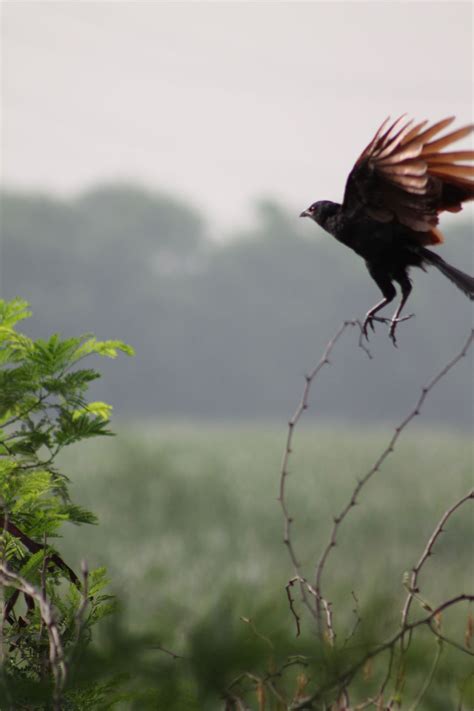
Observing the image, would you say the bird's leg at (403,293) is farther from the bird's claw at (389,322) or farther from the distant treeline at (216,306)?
the distant treeline at (216,306)

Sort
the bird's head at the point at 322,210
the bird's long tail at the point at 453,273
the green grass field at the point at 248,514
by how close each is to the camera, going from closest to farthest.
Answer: the bird's long tail at the point at 453,273, the bird's head at the point at 322,210, the green grass field at the point at 248,514

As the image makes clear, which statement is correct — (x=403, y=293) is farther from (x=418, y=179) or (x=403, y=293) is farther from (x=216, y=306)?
(x=216, y=306)

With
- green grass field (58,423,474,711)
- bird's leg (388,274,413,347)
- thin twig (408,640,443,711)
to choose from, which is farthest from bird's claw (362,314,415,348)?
green grass field (58,423,474,711)

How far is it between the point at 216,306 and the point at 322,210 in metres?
83.7

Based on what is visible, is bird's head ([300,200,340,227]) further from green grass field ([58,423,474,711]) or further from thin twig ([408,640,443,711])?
green grass field ([58,423,474,711])

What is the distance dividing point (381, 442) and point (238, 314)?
42437 mm

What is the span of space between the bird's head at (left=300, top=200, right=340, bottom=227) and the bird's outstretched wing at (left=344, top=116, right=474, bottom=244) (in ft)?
0.35

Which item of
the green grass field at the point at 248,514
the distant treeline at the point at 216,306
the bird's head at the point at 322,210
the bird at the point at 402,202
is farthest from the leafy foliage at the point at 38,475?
the distant treeline at the point at 216,306

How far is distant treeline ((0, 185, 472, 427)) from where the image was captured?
77.6 metres

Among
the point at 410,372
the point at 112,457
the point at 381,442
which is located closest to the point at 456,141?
the point at 112,457

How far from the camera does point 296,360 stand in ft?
275

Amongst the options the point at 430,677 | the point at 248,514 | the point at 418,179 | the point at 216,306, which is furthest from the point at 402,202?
the point at 216,306

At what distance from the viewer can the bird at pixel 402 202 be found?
1.35 meters

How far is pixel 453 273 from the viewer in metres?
1.33
